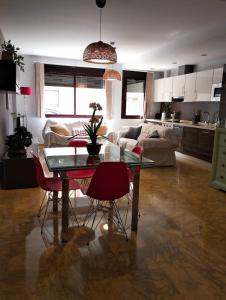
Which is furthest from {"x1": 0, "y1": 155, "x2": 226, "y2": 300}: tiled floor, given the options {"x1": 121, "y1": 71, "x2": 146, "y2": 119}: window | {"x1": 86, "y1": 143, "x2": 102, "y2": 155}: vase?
{"x1": 121, "y1": 71, "x2": 146, "y2": 119}: window

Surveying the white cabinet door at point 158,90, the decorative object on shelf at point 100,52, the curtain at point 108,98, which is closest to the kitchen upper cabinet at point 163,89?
the white cabinet door at point 158,90

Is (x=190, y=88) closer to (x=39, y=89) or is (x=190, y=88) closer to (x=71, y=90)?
(x=71, y=90)

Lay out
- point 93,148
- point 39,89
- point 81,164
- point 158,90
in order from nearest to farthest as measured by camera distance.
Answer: point 81,164 → point 93,148 → point 39,89 → point 158,90

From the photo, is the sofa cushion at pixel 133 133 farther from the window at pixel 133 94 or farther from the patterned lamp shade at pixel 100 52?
the patterned lamp shade at pixel 100 52

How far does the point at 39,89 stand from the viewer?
23.1 ft

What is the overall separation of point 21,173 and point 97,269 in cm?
228

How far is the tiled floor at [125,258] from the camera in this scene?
177 cm

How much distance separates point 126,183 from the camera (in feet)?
7.61

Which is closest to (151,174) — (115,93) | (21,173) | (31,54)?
(21,173)

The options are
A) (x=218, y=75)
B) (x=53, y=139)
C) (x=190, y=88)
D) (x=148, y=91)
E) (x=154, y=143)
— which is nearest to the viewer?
(x=154, y=143)

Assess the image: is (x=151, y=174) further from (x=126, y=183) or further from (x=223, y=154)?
(x=126, y=183)

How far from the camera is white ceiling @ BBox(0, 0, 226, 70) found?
3158 mm

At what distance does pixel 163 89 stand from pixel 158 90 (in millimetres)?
338

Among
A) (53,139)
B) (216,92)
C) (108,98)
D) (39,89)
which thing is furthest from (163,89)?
(53,139)
